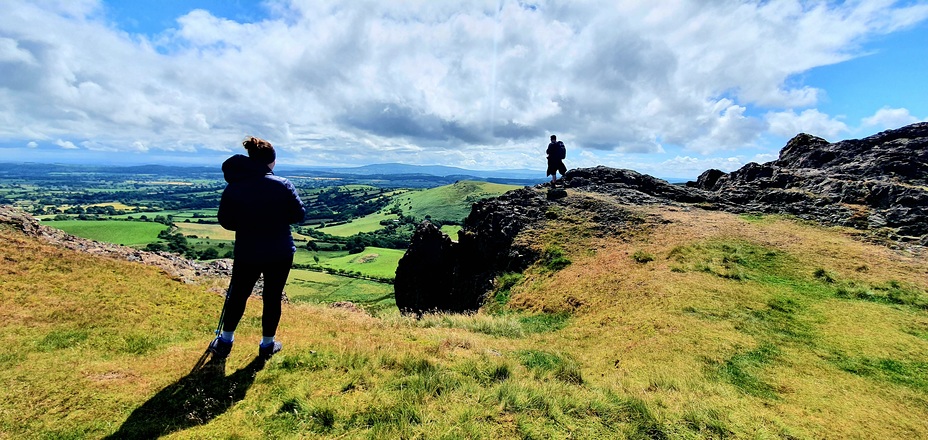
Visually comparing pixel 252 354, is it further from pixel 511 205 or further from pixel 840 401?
pixel 511 205

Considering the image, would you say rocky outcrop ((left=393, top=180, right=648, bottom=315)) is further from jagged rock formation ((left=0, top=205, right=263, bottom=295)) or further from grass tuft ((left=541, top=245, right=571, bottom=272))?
jagged rock formation ((left=0, top=205, right=263, bottom=295))

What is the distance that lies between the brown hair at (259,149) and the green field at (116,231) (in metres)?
154

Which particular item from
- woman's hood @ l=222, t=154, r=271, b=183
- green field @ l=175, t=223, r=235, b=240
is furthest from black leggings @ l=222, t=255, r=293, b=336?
green field @ l=175, t=223, r=235, b=240

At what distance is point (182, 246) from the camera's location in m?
129

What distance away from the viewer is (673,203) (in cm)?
3438

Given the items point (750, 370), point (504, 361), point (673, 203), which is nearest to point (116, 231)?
point (673, 203)

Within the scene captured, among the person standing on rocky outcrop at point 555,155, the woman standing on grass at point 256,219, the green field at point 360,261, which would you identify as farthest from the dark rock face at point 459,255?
the green field at point 360,261

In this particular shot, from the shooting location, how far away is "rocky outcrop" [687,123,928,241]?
2495 centimetres

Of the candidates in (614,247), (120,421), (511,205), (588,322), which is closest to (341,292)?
(511,205)

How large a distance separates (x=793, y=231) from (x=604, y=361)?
21.3 metres

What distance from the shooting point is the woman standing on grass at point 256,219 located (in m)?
7.74

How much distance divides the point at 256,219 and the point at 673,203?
34.8 metres

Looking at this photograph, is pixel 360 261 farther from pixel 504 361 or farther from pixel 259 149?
pixel 259 149

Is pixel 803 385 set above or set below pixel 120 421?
below
